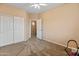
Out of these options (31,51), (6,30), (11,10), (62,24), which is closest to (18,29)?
(6,30)

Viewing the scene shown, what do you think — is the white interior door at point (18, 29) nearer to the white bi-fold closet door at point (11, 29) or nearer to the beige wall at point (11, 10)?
the white bi-fold closet door at point (11, 29)

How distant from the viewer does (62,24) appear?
5.98 meters

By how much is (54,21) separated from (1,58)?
6.27 m

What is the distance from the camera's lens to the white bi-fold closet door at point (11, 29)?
573 centimetres

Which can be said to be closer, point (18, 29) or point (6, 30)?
point (6, 30)

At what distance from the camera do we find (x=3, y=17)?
577 cm

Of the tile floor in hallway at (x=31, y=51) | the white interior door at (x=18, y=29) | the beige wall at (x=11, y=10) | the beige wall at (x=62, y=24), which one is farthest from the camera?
the white interior door at (x=18, y=29)

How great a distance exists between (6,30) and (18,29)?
1.21 metres

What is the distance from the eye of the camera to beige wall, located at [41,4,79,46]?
5.01 m

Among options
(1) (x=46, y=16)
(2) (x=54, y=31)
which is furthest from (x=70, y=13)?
(1) (x=46, y=16)

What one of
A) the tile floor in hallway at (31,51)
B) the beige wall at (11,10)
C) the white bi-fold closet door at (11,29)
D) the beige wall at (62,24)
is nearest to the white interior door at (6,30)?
the white bi-fold closet door at (11,29)

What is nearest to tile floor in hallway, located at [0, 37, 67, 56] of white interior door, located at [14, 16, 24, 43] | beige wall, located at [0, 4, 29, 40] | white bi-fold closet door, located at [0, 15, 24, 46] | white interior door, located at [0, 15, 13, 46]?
white interior door, located at [0, 15, 13, 46]

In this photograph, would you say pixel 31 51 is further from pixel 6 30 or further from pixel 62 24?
pixel 62 24

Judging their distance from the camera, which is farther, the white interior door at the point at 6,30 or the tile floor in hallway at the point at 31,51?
the white interior door at the point at 6,30
